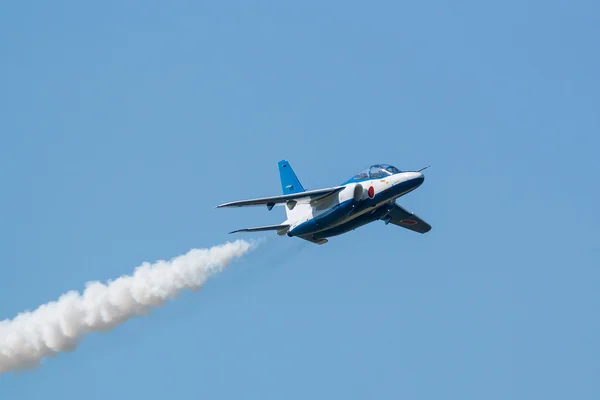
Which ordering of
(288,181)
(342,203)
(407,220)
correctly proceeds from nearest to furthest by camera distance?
(342,203) < (288,181) < (407,220)

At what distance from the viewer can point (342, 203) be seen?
174ft

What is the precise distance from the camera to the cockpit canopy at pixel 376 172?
176 feet

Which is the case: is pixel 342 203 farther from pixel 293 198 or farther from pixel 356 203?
pixel 293 198

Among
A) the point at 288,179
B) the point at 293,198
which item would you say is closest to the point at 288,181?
the point at 288,179

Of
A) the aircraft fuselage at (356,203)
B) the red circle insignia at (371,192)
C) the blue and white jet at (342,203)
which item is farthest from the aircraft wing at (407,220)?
the red circle insignia at (371,192)

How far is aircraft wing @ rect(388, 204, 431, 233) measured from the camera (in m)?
59.2

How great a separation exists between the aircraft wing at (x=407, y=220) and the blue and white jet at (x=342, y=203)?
3.32m

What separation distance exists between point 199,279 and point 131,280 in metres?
3.23

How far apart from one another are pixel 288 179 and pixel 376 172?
641 centimetres

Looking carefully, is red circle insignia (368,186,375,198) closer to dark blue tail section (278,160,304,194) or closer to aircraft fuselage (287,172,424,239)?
aircraft fuselage (287,172,424,239)

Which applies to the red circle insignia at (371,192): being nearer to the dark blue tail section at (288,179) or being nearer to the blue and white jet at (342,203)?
the blue and white jet at (342,203)

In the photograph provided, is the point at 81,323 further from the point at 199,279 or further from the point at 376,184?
the point at 376,184

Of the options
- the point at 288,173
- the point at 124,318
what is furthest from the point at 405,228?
the point at 124,318

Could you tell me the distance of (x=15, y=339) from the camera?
2217 inches
